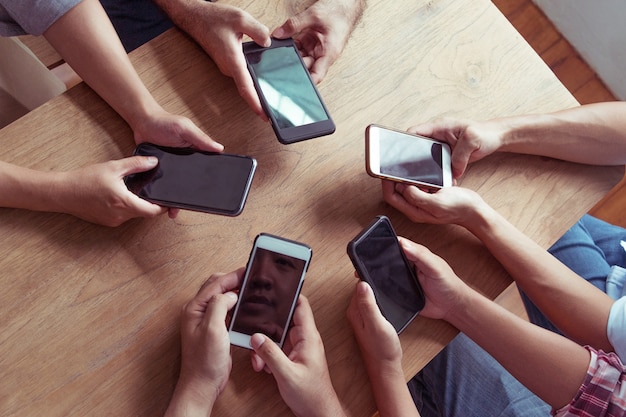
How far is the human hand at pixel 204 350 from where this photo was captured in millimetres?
729

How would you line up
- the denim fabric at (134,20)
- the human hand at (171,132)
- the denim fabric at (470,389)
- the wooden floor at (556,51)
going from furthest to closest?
the wooden floor at (556,51), the denim fabric at (134,20), the denim fabric at (470,389), the human hand at (171,132)

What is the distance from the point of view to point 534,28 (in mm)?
1813

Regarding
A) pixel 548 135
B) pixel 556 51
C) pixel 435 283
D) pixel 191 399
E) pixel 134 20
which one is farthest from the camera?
pixel 556 51

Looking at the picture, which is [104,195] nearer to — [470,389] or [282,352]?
[282,352]

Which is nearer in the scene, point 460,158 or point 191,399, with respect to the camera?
point 191,399

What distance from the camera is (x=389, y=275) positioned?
83cm

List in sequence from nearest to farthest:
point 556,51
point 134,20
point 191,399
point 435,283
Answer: point 191,399 → point 435,283 → point 134,20 → point 556,51

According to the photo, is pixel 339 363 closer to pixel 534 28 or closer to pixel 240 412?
pixel 240 412

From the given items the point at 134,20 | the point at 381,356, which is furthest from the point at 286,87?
the point at 134,20

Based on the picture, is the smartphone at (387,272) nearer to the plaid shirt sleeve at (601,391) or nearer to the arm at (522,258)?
the arm at (522,258)

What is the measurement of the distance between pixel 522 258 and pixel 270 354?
1.35 ft

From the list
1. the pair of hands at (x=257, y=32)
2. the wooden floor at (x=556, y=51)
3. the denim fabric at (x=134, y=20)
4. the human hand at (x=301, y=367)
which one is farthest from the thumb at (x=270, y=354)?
the wooden floor at (x=556, y=51)

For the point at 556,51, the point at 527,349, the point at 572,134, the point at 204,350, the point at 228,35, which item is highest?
the point at 228,35

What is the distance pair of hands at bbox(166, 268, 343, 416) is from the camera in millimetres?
734
